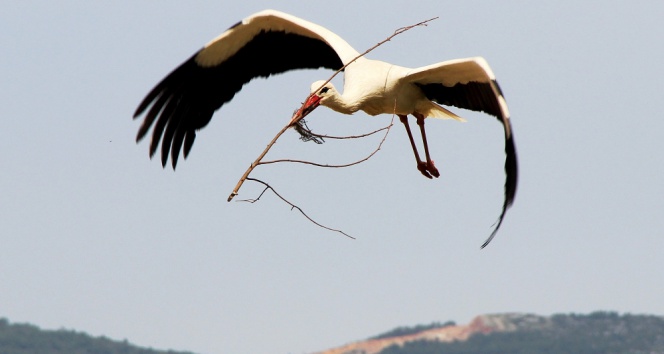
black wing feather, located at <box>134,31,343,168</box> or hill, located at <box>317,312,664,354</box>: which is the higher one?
hill, located at <box>317,312,664,354</box>

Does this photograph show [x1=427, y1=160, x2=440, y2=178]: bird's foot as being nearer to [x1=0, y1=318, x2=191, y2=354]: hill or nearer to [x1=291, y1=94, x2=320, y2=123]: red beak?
[x1=291, y1=94, x2=320, y2=123]: red beak

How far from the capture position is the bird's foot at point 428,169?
456 inches

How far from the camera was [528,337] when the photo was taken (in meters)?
115

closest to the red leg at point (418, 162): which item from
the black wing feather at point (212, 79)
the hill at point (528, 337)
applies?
the black wing feather at point (212, 79)

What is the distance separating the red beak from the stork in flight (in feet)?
0.04

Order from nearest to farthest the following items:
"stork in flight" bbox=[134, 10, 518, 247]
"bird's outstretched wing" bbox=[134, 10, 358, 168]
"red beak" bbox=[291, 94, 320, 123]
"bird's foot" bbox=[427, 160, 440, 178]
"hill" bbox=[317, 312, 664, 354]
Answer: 1. "red beak" bbox=[291, 94, 320, 123]
2. "stork in flight" bbox=[134, 10, 518, 247]
3. "bird's foot" bbox=[427, 160, 440, 178]
4. "bird's outstretched wing" bbox=[134, 10, 358, 168]
5. "hill" bbox=[317, 312, 664, 354]

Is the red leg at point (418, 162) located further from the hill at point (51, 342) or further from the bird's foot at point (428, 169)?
the hill at point (51, 342)

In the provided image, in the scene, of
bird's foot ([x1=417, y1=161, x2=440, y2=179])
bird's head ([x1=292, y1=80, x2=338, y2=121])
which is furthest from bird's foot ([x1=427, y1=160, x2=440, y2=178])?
bird's head ([x1=292, y1=80, x2=338, y2=121])

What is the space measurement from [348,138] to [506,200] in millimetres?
1249

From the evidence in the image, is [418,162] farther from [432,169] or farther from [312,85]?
[312,85]

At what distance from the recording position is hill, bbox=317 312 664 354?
372 ft

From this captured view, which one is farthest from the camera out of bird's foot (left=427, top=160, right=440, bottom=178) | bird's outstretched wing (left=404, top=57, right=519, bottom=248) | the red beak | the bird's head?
bird's foot (left=427, top=160, right=440, bottom=178)

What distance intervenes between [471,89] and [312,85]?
4.53ft

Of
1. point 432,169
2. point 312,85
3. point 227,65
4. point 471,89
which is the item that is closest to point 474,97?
point 471,89
